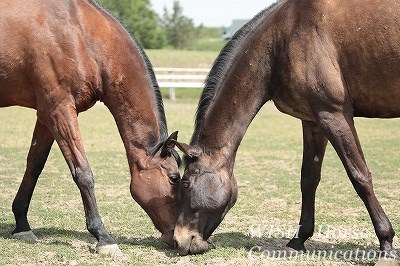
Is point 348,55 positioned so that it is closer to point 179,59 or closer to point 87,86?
point 87,86

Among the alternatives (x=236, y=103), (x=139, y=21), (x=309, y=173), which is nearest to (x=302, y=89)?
(x=236, y=103)

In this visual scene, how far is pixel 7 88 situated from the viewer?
6.52m

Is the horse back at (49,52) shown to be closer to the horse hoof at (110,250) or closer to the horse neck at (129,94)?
the horse neck at (129,94)

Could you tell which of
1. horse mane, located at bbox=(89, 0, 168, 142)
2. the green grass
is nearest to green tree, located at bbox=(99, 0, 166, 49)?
the green grass

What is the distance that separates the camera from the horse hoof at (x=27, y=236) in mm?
6621

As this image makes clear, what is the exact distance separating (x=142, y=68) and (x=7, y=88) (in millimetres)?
1404

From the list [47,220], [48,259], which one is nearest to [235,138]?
[48,259]

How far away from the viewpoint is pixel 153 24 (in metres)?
53.6

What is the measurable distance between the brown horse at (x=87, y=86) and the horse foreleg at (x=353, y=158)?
5.08ft

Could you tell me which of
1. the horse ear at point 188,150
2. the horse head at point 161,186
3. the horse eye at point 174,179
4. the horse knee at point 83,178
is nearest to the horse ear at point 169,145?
the horse head at point 161,186

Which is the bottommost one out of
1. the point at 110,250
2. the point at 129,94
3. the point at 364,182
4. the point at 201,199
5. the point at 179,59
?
the point at 110,250

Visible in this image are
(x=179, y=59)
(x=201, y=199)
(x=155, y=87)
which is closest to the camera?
(x=201, y=199)

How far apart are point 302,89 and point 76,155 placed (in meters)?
2.32

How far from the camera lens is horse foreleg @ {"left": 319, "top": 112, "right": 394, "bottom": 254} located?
5.62 m
